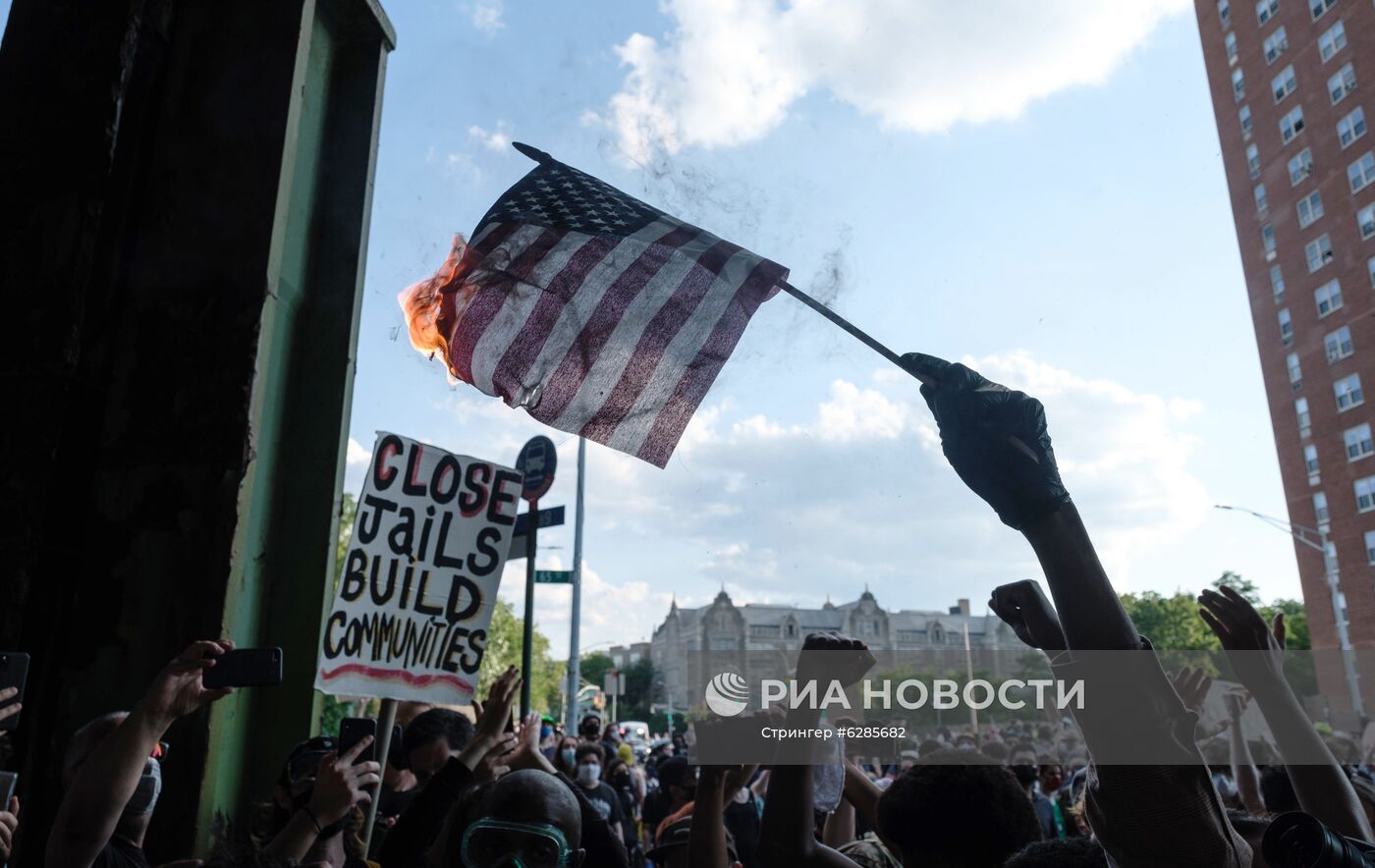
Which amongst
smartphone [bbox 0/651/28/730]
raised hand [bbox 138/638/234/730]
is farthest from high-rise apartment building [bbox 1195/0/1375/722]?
smartphone [bbox 0/651/28/730]

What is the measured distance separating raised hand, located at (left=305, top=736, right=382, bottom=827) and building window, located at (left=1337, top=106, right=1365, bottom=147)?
57.7 metres

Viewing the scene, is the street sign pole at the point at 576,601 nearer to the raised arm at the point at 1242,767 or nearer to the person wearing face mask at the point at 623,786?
the person wearing face mask at the point at 623,786

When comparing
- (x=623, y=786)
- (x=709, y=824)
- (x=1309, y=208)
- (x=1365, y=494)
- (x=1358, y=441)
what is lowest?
(x=623, y=786)

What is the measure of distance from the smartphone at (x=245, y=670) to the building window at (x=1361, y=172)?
57351 mm

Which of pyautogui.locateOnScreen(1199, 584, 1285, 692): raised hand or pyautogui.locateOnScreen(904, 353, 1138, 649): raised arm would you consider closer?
pyautogui.locateOnScreen(904, 353, 1138, 649): raised arm

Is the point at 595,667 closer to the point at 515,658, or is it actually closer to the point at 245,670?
the point at 515,658

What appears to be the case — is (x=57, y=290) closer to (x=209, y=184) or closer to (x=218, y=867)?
(x=209, y=184)

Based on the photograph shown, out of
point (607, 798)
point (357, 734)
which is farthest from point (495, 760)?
point (607, 798)

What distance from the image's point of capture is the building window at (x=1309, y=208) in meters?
50.1

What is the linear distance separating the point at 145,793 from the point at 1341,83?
60349 mm

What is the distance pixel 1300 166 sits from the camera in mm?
51344

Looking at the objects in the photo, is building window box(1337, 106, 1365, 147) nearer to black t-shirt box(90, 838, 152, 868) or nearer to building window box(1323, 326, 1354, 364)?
building window box(1323, 326, 1354, 364)

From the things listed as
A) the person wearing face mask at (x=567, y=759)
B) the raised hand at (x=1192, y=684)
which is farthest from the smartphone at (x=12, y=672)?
the person wearing face mask at (x=567, y=759)

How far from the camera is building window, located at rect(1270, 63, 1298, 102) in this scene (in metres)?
51.8
